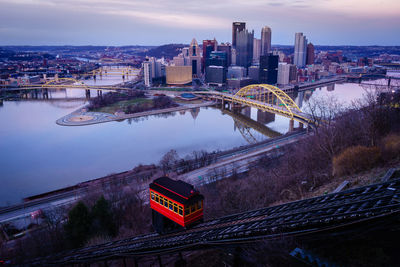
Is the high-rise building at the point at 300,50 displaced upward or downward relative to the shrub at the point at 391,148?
upward

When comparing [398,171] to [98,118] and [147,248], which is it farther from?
[98,118]

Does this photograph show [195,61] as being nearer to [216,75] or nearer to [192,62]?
[192,62]

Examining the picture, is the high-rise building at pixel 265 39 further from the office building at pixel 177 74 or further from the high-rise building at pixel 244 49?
the office building at pixel 177 74

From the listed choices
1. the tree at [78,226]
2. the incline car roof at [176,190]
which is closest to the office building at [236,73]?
the tree at [78,226]

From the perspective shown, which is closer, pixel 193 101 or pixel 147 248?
pixel 147 248

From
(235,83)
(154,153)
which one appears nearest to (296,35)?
(235,83)

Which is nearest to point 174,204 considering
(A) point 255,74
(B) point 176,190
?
(B) point 176,190
